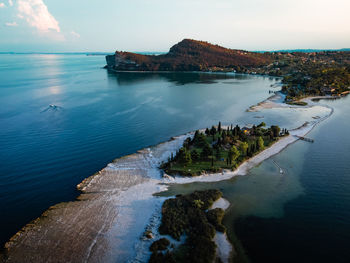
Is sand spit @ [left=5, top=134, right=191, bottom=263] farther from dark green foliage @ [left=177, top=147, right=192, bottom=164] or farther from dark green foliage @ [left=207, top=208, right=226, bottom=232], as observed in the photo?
dark green foliage @ [left=207, top=208, right=226, bottom=232]

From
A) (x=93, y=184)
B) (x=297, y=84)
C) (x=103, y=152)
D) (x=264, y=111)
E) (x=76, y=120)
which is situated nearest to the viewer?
(x=93, y=184)

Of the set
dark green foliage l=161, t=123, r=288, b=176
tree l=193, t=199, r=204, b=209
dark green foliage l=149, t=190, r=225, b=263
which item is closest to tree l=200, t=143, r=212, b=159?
dark green foliage l=161, t=123, r=288, b=176

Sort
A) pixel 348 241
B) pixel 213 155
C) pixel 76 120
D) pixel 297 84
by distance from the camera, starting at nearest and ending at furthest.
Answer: pixel 348 241 → pixel 213 155 → pixel 76 120 → pixel 297 84

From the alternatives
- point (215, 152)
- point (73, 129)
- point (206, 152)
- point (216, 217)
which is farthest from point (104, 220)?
point (73, 129)

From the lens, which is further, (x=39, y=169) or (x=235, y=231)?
(x=39, y=169)

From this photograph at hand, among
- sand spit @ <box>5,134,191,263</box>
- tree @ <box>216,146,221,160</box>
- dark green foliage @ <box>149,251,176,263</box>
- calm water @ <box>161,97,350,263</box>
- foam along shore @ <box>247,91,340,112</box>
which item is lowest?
calm water @ <box>161,97,350,263</box>

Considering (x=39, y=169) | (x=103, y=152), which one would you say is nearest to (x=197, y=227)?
(x=103, y=152)

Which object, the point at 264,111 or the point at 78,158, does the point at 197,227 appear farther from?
the point at 264,111
